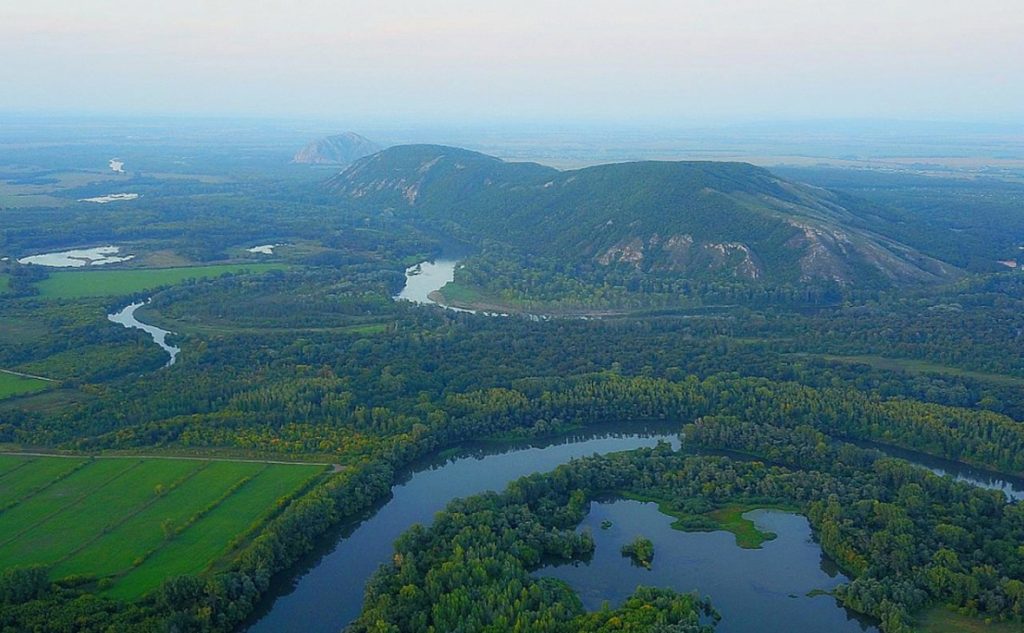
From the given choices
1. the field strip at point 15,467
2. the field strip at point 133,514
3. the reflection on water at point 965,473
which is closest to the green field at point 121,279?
the field strip at point 15,467

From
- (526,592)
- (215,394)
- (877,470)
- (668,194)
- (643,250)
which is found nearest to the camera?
(526,592)

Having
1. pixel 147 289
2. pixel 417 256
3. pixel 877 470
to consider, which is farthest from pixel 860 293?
pixel 147 289

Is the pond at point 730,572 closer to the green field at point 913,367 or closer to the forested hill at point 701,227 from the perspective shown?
the green field at point 913,367

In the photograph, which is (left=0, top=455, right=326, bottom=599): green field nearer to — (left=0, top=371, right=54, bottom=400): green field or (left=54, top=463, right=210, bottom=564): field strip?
(left=54, top=463, right=210, bottom=564): field strip

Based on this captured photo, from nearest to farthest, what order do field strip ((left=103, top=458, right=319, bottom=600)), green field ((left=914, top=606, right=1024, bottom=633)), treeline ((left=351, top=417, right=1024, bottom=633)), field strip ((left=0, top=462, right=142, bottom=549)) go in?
green field ((left=914, top=606, right=1024, bottom=633)), treeline ((left=351, top=417, right=1024, bottom=633)), field strip ((left=103, top=458, right=319, bottom=600)), field strip ((left=0, top=462, right=142, bottom=549))

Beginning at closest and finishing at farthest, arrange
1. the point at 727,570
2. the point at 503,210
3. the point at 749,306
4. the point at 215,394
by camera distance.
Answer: the point at 727,570 → the point at 215,394 → the point at 749,306 → the point at 503,210

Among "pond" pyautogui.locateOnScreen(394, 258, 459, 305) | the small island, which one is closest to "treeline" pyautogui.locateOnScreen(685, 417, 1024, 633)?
the small island

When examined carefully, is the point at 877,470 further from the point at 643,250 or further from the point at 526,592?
the point at 643,250
